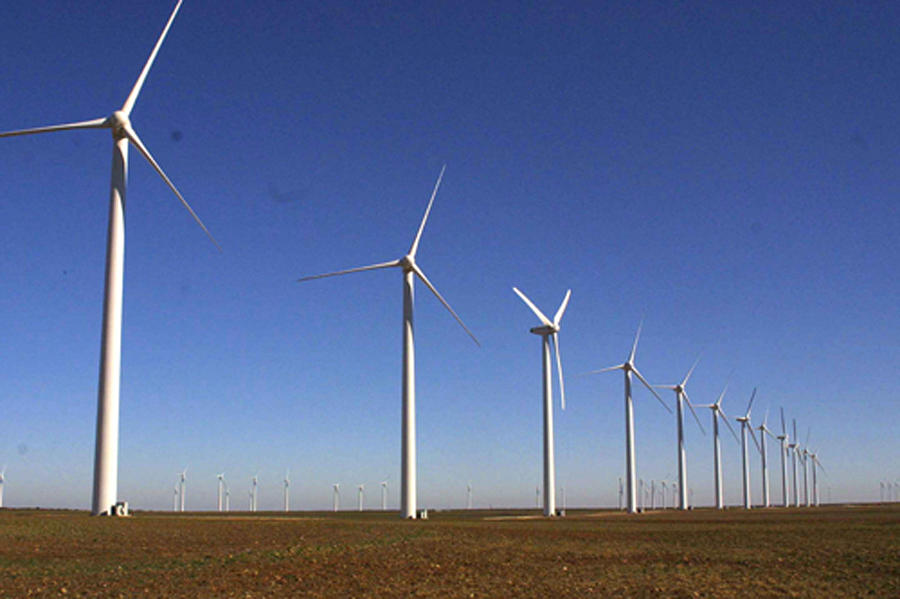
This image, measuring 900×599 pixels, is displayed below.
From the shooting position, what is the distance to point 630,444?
135750 millimetres

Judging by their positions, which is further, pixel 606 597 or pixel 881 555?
pixel 881 555

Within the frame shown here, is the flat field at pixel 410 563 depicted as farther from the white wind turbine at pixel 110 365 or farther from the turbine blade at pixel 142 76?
the turbine blade at pixel 142 76

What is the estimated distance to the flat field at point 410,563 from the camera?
2806cm

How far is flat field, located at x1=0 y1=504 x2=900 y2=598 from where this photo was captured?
28.1 meters

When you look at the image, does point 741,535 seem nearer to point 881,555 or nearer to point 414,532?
point 881,555

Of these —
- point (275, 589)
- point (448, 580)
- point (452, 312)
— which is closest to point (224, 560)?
point (275, 589)

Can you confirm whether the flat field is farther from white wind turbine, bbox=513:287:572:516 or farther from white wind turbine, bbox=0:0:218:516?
white wind turbine, bbox=513:287:572:516

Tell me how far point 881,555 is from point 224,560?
28.3 metres

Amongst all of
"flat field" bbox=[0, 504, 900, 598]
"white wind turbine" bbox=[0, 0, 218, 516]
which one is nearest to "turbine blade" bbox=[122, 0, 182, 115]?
"white wind turbine" bbox=[0, 0, 218, 516]

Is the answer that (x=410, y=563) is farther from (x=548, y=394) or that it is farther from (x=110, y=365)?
(x=548, y=394)

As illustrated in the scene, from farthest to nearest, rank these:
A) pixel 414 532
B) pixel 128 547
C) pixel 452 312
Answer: pixel 452 312 → pixel 414 532 → pixel 128 547

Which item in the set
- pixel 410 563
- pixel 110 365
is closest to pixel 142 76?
pixel 110 365

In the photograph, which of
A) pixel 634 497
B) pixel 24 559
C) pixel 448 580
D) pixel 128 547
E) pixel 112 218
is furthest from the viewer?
pixel 634 497

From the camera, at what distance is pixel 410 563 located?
115ft
